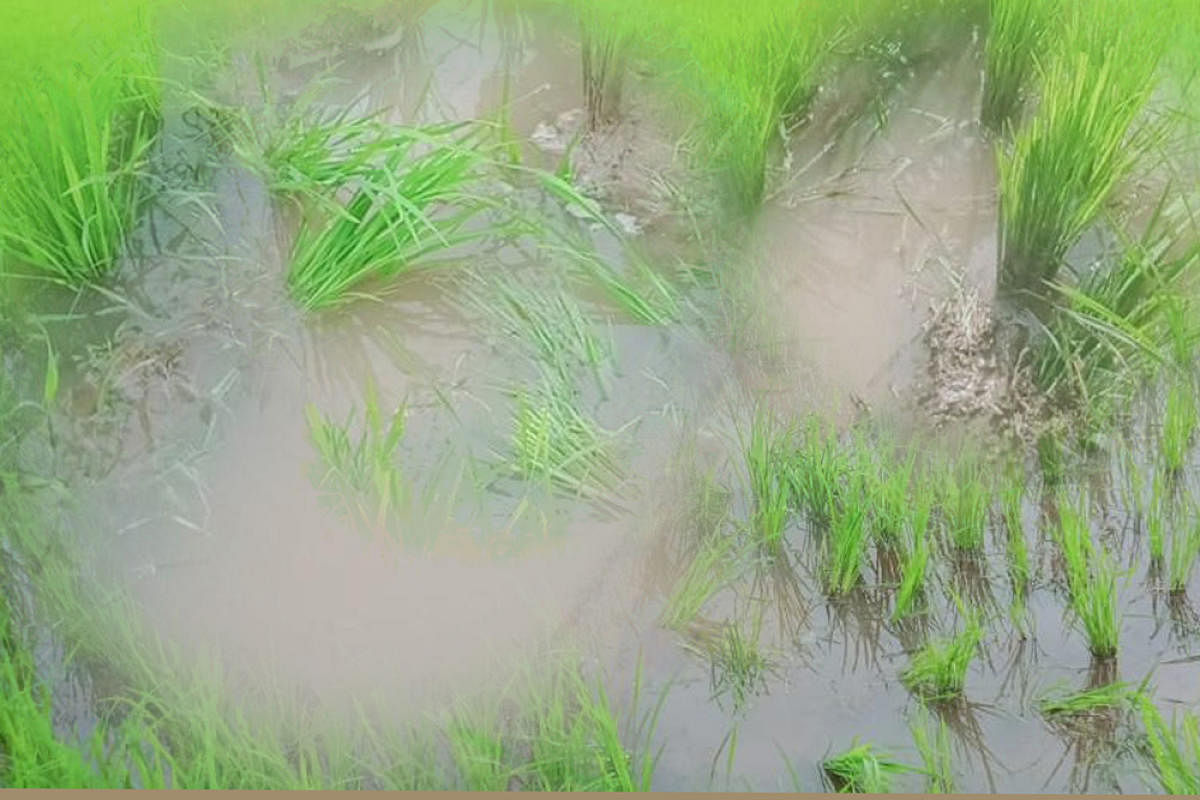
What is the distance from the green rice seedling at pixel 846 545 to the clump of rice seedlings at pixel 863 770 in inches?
7.4

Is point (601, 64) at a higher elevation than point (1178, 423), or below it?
higher

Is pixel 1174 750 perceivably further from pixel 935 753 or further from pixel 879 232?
pixel 879 232

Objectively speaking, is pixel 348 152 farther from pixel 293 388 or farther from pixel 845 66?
pixel 845 66

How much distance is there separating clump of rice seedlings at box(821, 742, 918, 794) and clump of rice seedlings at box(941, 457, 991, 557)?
0.84 ft

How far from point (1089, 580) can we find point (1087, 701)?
0.14 m

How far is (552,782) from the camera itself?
217cm

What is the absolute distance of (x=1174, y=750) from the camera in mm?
2148

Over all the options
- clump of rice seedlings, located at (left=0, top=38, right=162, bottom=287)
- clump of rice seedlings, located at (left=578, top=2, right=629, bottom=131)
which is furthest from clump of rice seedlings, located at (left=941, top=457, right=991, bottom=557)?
clump of rice seedlings, located at (left=0, top=38, right=162, bottom=287)

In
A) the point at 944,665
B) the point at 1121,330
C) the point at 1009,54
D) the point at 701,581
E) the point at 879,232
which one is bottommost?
the point at 944,665

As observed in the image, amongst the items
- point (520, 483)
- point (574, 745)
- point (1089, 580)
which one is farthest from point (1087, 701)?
point (520, 483)

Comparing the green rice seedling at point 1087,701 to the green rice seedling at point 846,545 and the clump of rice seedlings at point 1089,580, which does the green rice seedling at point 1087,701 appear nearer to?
the clump of rice seedlings at point 1089,580

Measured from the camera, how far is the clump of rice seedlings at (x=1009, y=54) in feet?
7.18

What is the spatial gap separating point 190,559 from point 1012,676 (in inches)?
37.9

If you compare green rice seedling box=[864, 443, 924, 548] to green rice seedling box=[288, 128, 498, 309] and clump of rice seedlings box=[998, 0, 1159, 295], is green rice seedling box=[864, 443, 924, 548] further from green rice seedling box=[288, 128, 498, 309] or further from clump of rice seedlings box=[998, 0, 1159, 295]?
green rice seedling box=[288, 128, 498, 309]
